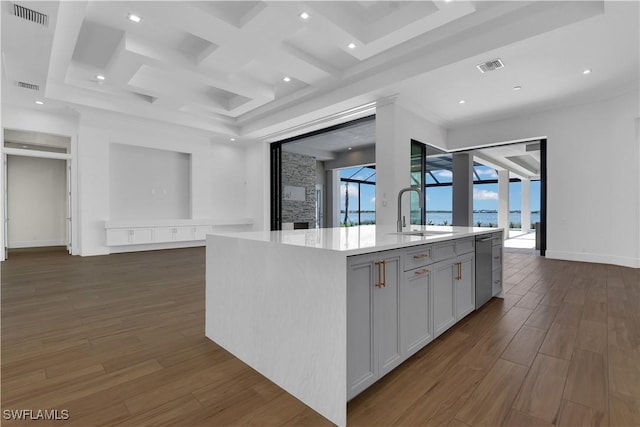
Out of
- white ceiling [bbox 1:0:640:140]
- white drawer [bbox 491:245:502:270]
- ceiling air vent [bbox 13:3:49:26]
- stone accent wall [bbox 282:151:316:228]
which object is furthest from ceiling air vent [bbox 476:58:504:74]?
stone accent wall [bbox 282:151:316:228]

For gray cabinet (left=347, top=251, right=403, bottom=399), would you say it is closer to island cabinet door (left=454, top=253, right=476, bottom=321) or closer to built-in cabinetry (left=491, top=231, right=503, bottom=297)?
island cabinet door (left=454, top=253, right=476, bottom=321)

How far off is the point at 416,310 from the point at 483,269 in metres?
1.35

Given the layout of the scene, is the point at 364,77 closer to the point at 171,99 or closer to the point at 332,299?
the point at 171,99

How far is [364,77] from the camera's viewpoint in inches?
201

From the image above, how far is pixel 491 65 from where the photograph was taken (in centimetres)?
420

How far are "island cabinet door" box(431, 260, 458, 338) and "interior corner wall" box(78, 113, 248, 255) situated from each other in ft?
23.3

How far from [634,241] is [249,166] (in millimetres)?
8679

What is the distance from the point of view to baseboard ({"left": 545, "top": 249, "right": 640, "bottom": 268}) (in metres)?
5.03

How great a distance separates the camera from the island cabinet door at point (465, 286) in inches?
95.4

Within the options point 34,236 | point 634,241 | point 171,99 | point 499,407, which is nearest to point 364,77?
point 171,99

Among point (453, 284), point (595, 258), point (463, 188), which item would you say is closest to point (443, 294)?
point (453, 284)

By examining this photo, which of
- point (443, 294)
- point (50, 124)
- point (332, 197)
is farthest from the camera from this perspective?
point (332, 197)

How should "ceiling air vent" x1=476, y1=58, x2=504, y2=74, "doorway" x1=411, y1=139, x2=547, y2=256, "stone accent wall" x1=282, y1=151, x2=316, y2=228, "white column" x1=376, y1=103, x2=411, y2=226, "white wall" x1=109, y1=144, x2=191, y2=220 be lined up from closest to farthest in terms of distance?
"ceiling air vent" x1=476, y1=58, x2=504, y2=74 < "white column" x1=376, y1=103, x2=411, y2=226 < "doorway" x1=411, y1=139, x2=547, y2=256 < "white wall" x1=109, y1=144, x2=191, y2=220 < "stone accent wall" x1=282, y1=151, x2=316, y2=228

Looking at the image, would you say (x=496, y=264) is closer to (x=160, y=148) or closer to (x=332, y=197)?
(x=160, y=148)
